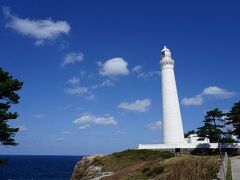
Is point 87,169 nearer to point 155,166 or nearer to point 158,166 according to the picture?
point 155,166

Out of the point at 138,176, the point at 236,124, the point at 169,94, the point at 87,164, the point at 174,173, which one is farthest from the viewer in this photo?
the point at 169,94

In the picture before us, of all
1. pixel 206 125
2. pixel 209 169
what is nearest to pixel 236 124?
pixel 206 125

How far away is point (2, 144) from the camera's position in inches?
1189

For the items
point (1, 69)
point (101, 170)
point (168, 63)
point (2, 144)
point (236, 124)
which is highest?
point (168, 63)

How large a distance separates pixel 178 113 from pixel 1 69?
2839 centimetres

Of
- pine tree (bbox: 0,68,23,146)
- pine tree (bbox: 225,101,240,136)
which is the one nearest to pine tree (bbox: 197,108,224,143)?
pine tree (bbox: 225,101,240,136)

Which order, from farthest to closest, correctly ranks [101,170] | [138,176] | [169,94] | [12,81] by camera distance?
[169,94]
[101,170]
[12,81]
[138,176]

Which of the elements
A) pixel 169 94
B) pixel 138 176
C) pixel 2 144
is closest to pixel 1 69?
pixel 2 144

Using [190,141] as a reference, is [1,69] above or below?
above

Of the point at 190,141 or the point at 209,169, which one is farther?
the point at 190,141

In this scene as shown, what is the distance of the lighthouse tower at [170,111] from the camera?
4959 cm

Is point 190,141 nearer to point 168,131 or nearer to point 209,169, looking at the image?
point 168,131

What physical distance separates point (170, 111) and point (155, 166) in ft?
75.4

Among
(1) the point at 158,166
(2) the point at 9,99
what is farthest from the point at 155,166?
(2) the point at 9,99
